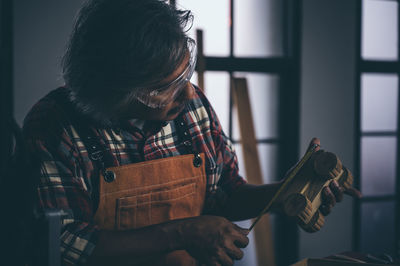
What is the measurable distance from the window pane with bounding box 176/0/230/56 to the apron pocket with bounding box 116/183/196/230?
1468 millimetres

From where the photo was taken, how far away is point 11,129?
702 millimetres

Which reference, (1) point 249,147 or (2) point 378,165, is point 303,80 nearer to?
(1) point 249,147

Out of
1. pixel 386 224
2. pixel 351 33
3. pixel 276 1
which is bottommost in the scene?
pixel 386 224

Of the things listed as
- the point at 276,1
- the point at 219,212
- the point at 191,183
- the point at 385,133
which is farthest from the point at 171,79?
the point at 385,133

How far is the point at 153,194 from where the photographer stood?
1312 mm

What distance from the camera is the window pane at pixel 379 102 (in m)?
3.16

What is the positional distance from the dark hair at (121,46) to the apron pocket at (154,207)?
1.14 ft

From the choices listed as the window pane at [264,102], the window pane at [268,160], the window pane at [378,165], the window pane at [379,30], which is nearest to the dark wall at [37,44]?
the window pane at [264,102]

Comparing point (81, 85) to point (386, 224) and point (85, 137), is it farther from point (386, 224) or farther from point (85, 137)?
point (386, 224)

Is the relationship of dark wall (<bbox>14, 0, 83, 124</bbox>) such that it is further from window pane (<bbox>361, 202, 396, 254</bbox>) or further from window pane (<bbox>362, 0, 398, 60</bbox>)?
window pane (<bbox>361, 202, 396, 254</bbox>)

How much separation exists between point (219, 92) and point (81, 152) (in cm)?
163

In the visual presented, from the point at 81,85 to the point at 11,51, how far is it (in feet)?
3.81

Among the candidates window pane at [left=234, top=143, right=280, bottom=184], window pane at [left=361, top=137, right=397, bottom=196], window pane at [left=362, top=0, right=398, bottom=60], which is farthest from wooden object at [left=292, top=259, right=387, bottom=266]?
window pane at [left=362, top=0, right=398, bottom=60]

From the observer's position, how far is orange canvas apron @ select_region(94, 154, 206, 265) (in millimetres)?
1244
